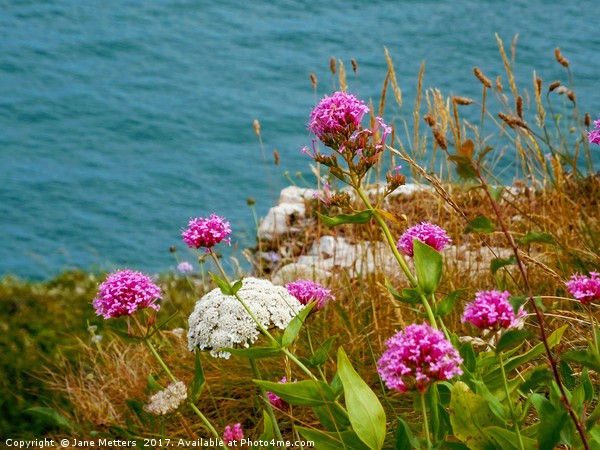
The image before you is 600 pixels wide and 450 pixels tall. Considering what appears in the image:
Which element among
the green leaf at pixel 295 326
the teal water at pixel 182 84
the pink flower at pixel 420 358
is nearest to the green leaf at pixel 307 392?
the green leaf at pixel 295 326

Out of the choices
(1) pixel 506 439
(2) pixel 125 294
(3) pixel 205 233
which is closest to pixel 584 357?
(1) pixel 506 439

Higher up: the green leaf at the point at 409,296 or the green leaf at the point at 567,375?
the green leaf at the point at 409,296

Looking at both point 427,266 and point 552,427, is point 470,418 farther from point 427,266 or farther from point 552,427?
point 427,266

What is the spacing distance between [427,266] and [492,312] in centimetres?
34

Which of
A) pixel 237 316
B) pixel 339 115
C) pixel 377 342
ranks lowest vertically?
pixel 377 342

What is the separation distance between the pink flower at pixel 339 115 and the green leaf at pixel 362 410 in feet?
1.61

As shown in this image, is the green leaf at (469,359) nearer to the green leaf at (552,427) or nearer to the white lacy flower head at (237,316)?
the green leaf at (552,427)

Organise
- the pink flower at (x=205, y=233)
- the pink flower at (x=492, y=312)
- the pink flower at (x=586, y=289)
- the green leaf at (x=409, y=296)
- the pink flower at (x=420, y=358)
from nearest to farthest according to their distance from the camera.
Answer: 1. the pink flower at (x=420, y=358)
2. the pink flower at (x=492, y=312)
3. the pink flower at (x=586, y=289)
4. the green leaf at (x=409, y=296)
5. the pink flower at (x=205, y=233)

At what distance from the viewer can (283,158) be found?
371 inches

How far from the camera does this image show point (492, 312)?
1.50 metres

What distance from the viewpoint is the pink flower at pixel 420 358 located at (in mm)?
1373

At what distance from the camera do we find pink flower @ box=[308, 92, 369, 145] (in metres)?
1.84

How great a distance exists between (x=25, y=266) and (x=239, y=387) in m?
5.30

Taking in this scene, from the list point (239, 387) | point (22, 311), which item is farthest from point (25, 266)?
point (239, 387)
